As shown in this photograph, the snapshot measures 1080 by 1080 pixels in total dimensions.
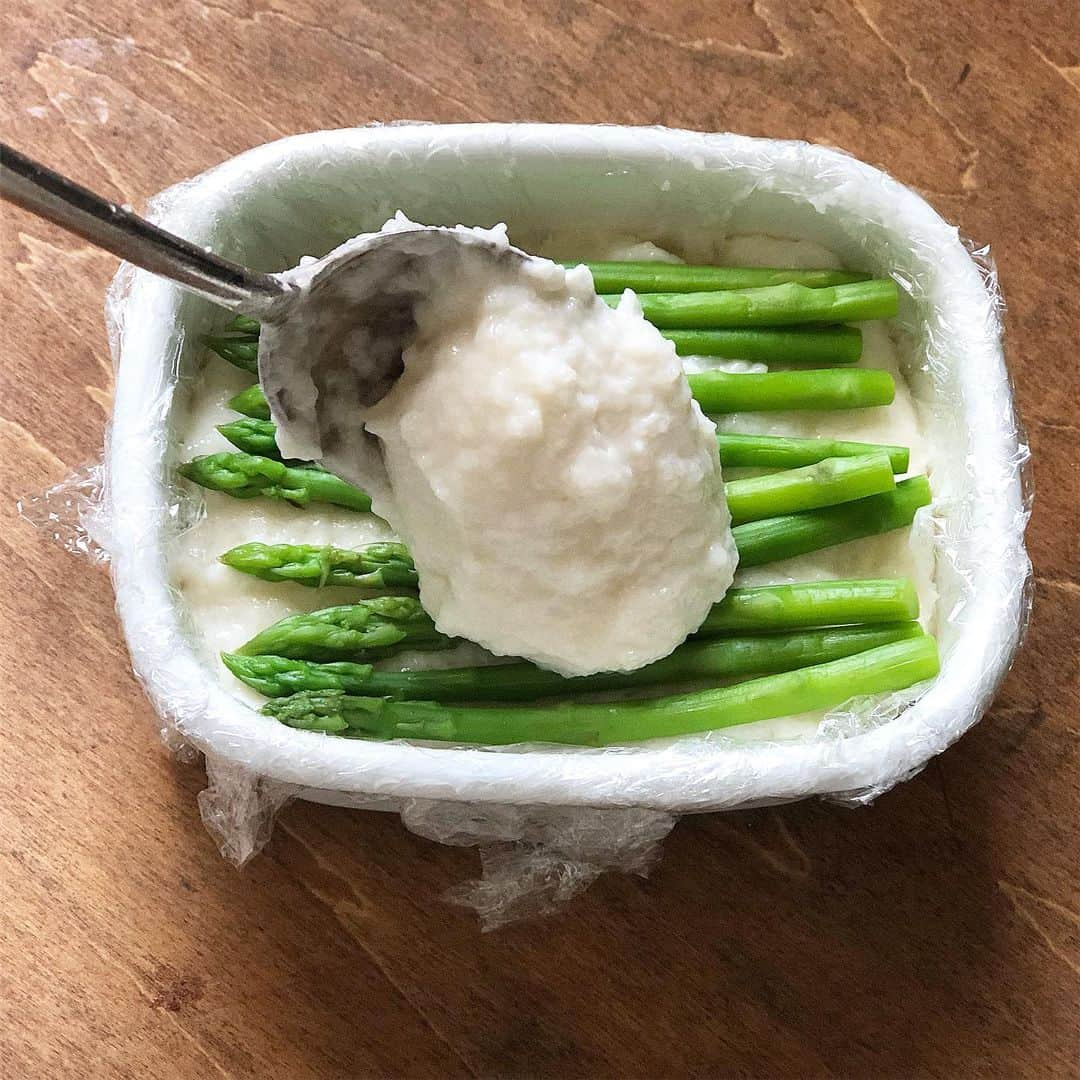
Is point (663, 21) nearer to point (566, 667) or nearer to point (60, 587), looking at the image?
point (566, 667)

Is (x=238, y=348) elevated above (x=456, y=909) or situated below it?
above

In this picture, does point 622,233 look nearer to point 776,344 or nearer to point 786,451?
point 776,344

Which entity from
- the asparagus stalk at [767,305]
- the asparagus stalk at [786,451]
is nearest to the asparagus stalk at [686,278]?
the asparagus stalk at [767,305]

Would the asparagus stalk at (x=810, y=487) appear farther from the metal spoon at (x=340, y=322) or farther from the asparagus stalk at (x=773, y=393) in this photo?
the metal spoon at (x=340, y=322)

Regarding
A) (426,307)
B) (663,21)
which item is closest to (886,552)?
(426,307)

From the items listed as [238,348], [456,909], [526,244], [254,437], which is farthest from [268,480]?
[456,909]

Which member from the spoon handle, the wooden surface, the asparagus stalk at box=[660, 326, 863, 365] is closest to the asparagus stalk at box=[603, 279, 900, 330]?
the asparagus stalk at box=[660, 326, 863, 365]

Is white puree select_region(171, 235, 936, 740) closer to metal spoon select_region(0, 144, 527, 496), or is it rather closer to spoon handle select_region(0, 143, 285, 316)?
metal spoon select_region(0, 144, 527, 496)
